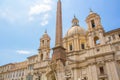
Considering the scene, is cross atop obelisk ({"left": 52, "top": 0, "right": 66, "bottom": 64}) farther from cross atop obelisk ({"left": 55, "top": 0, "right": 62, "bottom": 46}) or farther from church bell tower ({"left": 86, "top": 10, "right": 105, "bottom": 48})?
church bell tower ({"left": 86, "top": 10, "right": 105, "bottom": 48})

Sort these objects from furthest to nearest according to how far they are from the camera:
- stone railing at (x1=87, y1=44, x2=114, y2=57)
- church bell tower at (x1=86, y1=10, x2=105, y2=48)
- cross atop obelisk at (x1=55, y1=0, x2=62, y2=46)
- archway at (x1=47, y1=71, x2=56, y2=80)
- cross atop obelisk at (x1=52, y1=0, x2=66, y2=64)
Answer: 1. church bell tower at (x1=86, y1=10, x2=105, y2=48)
2. stone railing at (x1=87, y1=44, x2=114, y2=57)
3. cross atop obelisk at (x1=55, y1=0, x2=62, y2=46)
4. cross atop obelisk at (x1=52, y1=0, x2=66, y2=64)
5. archway at (x1=47, y1=71, x2=56, y2=80)

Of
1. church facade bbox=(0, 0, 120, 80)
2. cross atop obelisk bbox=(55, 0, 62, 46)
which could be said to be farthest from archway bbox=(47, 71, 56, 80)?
cross atop obelisk bbox=(55, 0, 62, 46)

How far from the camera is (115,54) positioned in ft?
105

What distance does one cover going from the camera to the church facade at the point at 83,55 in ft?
69.2

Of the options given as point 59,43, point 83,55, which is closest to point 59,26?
point 59,43

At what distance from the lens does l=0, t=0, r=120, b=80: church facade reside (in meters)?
21.1

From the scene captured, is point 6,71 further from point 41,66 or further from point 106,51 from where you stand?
point 106,51

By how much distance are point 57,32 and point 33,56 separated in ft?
106

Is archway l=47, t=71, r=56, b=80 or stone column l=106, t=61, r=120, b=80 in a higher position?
stone column l=106, t=61, r=120, b=80

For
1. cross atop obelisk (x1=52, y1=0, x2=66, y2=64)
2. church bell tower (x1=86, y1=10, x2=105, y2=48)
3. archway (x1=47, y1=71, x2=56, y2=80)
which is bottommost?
archway (x1=47, y1=71, x2=56, y2=80)

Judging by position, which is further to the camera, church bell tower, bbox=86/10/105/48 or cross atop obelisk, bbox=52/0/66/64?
church bell tower, bbox=86/10/105/48

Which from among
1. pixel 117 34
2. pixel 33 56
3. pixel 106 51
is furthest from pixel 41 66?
pixel 117 34

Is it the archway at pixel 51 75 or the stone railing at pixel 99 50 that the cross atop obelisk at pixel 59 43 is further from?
the stone railing at pixel 99 50

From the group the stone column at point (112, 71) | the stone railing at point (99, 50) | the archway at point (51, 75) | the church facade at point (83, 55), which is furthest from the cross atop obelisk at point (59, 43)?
the stone column at point (112, 71)
